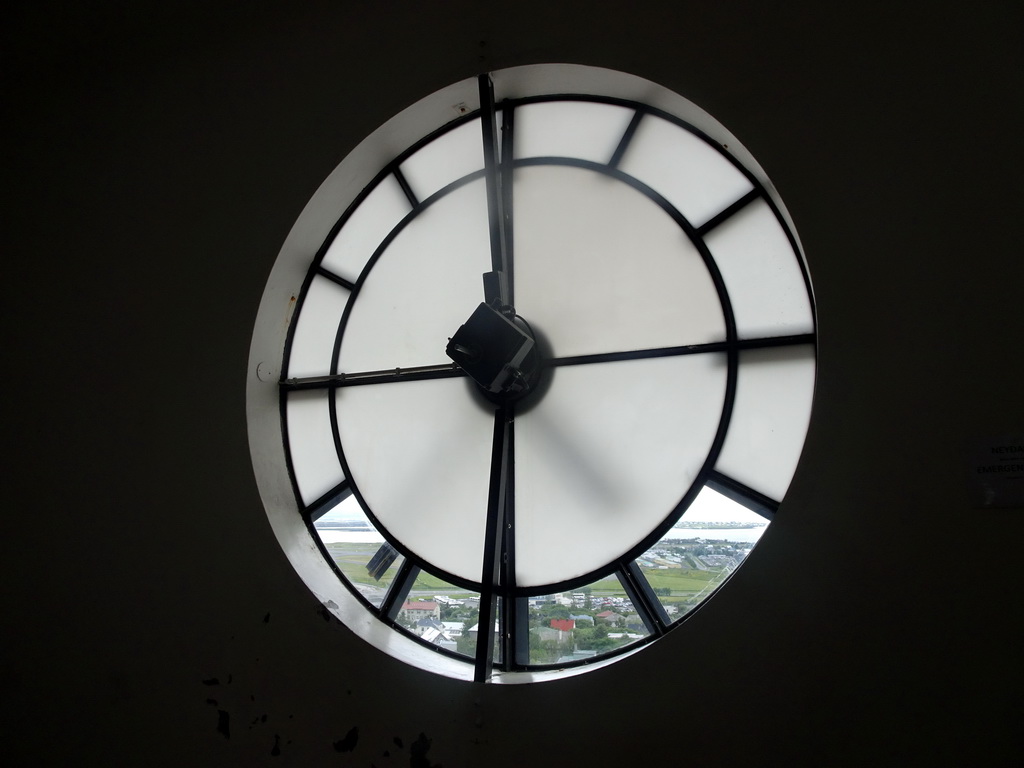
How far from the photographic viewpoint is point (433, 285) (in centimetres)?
182

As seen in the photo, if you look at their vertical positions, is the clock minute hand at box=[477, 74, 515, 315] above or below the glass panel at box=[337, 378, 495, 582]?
above

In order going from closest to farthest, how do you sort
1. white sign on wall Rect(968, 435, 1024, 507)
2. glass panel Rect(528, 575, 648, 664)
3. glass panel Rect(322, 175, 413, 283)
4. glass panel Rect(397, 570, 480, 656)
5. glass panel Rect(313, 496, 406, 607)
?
white sign on wall Rect(968, 435, 1024, 507) < glass panel Rect(528, 575, 648, 664) < glass panel Rect(397, 570, 480, 656) < glass panel Rect(313, 496, 406, 607) < glass panel Rect(322, 175, 413, 283)

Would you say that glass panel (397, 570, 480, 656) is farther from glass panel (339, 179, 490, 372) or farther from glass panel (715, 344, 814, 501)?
glass panel (715, 344, 814, 501)

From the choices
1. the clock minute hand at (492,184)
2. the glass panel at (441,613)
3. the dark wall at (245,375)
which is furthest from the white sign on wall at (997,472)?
the glass panel at (441,613)

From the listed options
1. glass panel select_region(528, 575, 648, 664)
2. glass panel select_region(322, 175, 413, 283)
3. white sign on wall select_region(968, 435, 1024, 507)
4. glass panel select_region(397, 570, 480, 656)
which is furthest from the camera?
glass panel select_region(322, 175, 413, 283)

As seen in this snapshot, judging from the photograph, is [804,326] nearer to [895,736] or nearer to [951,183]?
[951,183]

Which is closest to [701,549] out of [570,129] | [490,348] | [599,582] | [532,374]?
[599,582]

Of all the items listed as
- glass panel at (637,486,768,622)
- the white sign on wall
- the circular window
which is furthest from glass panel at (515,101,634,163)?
the white sign on wall

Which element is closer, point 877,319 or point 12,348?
point 877,319

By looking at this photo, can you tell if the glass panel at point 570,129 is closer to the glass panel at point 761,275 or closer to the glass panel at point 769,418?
the glass panel at point 761,275

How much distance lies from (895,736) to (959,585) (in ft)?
0.95

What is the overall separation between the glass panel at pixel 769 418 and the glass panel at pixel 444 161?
40.8 inches

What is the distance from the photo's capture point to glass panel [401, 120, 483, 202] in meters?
1.86

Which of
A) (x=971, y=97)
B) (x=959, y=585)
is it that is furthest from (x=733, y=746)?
(x=971, y=97)
